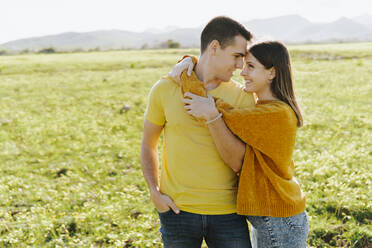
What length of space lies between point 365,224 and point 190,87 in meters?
3.78

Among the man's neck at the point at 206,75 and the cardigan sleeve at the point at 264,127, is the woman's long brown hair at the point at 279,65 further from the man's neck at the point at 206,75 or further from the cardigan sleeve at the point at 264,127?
the man's neck at the point at 206,75

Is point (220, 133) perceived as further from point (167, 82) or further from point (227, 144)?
point (167, 82)

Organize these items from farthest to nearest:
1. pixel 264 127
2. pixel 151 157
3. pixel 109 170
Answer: pixel 109 170
pixel 151 157
pixel 264 127

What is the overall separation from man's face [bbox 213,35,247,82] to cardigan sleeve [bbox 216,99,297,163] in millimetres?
411

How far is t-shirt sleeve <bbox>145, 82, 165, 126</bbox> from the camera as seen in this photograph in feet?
9.24

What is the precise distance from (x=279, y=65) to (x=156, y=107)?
110 centimetres

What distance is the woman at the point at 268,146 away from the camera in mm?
2473

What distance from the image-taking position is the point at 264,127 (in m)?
2.47

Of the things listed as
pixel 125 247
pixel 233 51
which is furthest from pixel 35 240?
pixel 233 51

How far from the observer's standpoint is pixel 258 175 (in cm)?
252

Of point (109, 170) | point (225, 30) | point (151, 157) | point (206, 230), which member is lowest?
point (109, 170)

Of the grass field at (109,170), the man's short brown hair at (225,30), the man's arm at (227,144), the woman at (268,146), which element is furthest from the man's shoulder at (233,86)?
the grass field at (109,170)

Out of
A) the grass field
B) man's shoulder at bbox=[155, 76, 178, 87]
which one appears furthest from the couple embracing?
the grass field

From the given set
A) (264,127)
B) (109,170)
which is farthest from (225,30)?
(109,170)
